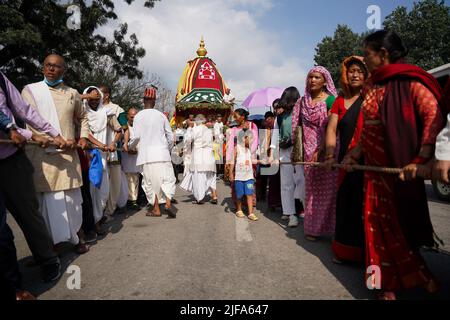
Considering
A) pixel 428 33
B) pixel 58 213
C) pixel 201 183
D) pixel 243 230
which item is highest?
pixel 428 33

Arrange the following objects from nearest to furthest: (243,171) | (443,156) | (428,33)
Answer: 1. (443,156)
2. (243,171)
3. (428,33)

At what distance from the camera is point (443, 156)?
1889 mm

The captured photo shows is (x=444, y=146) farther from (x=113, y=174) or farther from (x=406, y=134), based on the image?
(x=113, y=174)

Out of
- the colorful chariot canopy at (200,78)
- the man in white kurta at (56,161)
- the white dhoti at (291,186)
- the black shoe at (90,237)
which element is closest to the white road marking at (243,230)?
the white dhoti at (291,186)

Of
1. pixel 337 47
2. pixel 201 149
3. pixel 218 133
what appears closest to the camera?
pixel 201 149

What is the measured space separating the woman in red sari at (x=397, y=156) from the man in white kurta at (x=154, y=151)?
3.71 metres

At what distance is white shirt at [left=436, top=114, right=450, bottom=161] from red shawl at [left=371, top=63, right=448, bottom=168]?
354 mm

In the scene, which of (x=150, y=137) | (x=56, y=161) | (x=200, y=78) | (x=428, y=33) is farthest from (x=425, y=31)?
(x=56, y=161)

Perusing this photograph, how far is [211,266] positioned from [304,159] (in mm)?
2081

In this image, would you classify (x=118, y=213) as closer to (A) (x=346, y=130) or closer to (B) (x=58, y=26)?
(A) (x=346, y=130)

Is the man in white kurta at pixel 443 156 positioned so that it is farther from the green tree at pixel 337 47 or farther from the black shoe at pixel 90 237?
the green tree at pixel 337 47

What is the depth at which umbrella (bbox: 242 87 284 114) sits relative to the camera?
11.3m

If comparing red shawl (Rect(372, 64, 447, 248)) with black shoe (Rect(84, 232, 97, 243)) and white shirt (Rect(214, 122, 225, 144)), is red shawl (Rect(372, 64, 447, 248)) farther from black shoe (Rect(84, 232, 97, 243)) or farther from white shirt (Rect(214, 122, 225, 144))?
white shirt (Rect(214, 122, 225, 144))

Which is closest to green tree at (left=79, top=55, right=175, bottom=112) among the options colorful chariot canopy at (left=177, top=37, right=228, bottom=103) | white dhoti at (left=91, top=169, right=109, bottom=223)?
colorful chariot canopy at (left=177, top=37, right=228, bottom=103)
